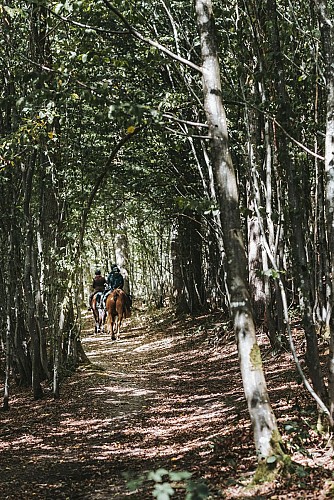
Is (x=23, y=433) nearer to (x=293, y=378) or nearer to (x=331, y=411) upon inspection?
(x=293, y=378)

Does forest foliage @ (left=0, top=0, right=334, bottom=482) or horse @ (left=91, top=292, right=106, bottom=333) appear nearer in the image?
forest foliage @ (left=0, top=0, right=334, bottom=482)

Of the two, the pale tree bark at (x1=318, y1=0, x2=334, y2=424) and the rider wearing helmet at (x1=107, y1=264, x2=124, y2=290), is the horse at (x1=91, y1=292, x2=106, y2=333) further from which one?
the pale tree bark at (x1=318, y1=0, x2=334, y2=424)

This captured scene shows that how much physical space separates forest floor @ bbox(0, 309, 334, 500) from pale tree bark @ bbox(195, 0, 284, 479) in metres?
0.28

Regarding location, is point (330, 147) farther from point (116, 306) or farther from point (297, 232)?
point (116, 306)

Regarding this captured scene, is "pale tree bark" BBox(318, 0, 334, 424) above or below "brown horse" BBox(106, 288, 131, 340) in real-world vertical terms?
above

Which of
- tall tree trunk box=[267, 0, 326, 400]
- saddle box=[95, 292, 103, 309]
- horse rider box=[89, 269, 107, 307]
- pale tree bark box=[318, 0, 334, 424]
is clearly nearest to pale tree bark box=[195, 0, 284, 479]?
pale tree bark box=[318, 0, 334, 424]

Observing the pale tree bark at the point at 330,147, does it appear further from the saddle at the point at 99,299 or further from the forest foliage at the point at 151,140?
the saddle at the point at 99,299

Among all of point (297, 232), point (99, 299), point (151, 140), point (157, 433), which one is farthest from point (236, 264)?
point (99, 299)

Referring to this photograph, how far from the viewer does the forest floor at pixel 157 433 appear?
536 cm

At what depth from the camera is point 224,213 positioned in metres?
5.43

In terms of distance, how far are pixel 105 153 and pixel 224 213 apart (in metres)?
8.71

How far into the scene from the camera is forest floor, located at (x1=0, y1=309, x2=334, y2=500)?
17.6 ft

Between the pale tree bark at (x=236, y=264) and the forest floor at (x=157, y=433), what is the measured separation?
0.28 m

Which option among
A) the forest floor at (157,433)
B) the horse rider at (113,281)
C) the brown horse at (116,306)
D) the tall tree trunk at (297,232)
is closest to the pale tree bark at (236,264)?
the forest floor at (157,433)
